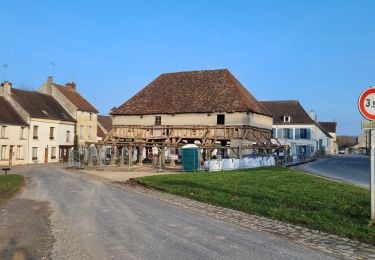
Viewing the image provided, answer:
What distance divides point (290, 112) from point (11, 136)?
41519mm

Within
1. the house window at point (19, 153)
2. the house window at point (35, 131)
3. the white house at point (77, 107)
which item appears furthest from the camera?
the white house at point (77, 107)

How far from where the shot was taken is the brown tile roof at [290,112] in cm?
6725

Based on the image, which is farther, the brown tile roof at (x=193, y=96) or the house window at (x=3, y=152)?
the house window at (x=3, y=152)

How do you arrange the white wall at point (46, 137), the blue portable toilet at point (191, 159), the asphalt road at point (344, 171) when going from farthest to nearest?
the white wall at point (46, 137) < the blue portable toilet at point (191, 159) < the asphalt road at point (344, 171)

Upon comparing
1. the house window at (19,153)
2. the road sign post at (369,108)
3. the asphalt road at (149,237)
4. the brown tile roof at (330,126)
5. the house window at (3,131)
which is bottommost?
the asphalt road at (149,237)

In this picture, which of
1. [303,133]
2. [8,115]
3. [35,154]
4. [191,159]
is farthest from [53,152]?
[303,133]

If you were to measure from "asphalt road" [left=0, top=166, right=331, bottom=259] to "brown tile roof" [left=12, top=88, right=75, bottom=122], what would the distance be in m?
43.6

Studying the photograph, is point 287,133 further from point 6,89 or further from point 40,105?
point 6,89

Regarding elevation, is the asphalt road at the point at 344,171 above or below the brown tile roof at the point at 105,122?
below

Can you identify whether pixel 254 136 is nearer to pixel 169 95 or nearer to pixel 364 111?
pixel 169 95

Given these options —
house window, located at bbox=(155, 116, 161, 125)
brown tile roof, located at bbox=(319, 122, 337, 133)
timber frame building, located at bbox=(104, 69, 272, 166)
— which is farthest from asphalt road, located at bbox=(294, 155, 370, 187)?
brown tile roof, located at bbox=(319, 122, 337, 133)

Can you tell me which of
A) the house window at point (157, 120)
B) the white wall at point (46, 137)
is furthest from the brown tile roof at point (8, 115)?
the house window at point (157, 120)

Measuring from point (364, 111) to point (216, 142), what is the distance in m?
32.6

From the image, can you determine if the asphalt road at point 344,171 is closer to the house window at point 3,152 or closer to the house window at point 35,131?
the house window at point 3,152
